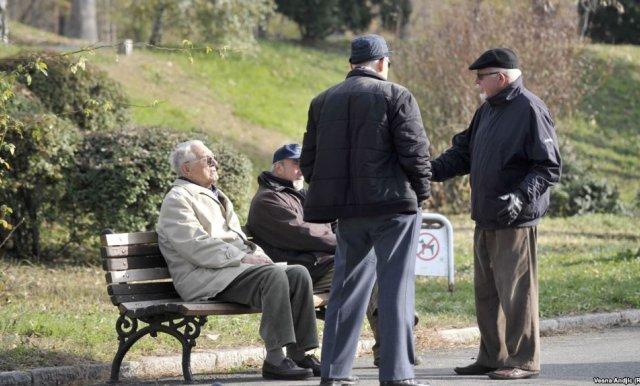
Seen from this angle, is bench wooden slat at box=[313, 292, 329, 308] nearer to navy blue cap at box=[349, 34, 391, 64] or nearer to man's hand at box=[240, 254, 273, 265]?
man's hand at box=[240, 254, 273, 265]

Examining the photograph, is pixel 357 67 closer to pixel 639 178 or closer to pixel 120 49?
pixel 120 49

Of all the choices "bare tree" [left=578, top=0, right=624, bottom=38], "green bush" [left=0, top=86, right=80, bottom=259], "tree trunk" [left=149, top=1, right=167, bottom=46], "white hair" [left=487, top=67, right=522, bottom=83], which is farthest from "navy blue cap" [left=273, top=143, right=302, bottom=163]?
"tree trunk" [left=149, top=1, right=167, bottom=46]

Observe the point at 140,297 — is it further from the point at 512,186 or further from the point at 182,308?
the point at 512,186

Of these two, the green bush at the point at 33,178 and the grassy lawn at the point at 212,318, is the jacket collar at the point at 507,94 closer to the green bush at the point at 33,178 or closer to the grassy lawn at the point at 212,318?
the grassy lawn at the point at 212,318

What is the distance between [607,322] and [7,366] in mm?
5282

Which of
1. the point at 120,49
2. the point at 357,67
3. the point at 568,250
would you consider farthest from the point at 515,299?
the point at 120,49

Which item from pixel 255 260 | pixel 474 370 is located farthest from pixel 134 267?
pixel 474 370

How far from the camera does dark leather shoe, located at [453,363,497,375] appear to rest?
24.9ft

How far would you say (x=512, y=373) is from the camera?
731 centimetres

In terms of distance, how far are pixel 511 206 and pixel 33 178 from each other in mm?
6513

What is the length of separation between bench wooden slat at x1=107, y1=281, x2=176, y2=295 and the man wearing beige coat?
0.24m

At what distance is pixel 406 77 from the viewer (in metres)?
21.7

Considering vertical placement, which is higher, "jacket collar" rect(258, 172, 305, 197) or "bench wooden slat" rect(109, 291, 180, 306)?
"jacket collar" rect(258, 172, 305, 197)

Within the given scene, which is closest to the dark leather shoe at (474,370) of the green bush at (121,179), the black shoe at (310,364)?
the black shoe at (310,364)
